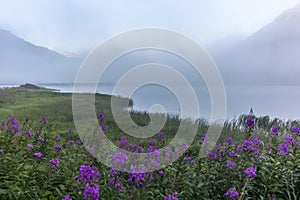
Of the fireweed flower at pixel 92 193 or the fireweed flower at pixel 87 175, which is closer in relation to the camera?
the fireweed flower at pixel 92 193

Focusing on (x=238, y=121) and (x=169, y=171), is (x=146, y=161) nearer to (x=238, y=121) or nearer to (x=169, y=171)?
(x=169, y=171)

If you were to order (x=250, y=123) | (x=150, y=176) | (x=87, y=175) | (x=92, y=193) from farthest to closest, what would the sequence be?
(x=250, y=123)
(x=150, y=176)
(x=87, y=175)
(x=92, y=193)

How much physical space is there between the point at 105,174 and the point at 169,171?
0.72 m

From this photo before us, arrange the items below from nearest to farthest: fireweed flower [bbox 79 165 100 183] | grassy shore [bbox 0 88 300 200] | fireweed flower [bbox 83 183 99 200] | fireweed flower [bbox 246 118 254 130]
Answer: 1. fireweed flower [bbox 83 183 99 200]
2. fireweed flower [bbox 79 165 100 183]
3. grassy shore [bbox 0 88 300 200]
4. fireweed flower [bbox 246 118 254 130]

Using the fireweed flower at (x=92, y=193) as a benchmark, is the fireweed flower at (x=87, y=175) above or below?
above

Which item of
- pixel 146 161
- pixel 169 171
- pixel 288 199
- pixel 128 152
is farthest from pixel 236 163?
pixel 128 152

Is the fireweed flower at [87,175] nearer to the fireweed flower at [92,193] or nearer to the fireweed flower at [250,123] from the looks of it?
the fireweed flower at [92,193]

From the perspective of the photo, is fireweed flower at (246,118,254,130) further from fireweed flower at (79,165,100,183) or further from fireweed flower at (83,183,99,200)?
fireweed flower at (83,183,99,200)

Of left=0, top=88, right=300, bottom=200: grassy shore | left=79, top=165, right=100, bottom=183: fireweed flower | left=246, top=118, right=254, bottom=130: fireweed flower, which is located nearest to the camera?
left=79, top=165, right=100, bottom=183: fireweed flower

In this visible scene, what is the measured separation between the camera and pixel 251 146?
297cm

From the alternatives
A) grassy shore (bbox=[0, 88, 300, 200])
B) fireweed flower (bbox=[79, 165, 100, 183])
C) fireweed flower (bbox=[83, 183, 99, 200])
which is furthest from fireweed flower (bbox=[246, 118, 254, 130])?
fireweed flower (bbox=[83, 183, 99, 200])

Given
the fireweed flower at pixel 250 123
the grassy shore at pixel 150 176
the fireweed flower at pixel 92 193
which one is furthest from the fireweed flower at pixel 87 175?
the fireweed flower at pixel 250 123

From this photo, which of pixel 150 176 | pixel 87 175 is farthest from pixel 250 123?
pixel 87 175

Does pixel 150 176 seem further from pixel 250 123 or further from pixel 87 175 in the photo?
pixel 250 123
